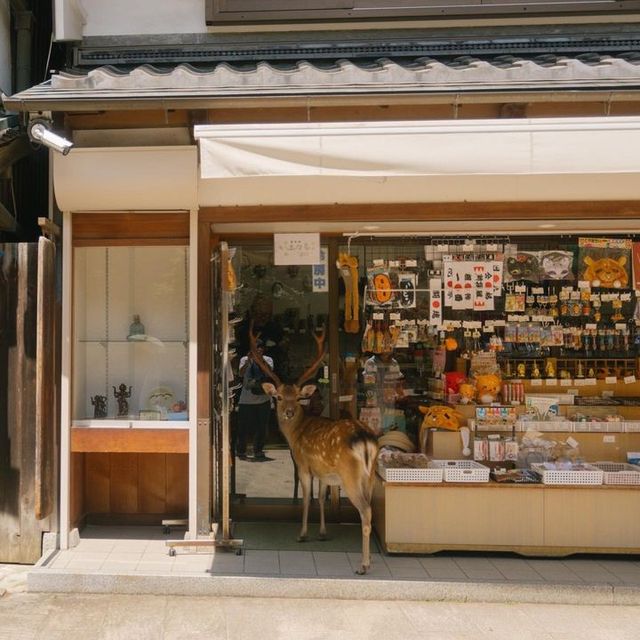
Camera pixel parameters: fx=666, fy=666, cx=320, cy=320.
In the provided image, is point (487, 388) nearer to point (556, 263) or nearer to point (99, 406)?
point (556, 263)

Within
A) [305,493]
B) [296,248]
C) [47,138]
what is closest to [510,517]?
[305,493]

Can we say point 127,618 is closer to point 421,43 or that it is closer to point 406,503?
point 406,503

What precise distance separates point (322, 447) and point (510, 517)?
174 cm

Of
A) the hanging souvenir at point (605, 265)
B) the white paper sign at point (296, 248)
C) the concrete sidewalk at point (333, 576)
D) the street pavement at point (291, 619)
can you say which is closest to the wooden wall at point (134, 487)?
the concrete sidewalk at point (333, 576)

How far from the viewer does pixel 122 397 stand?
6234 mm

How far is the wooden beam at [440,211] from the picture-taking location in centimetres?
575

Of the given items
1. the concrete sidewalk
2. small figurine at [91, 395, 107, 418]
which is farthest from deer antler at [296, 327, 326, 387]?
small figurine at [91, 395, 107, 418]

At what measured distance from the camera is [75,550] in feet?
18.7

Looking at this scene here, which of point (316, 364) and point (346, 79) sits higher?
point (346, 79)

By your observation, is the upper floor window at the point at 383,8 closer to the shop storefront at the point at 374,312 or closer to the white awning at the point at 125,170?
the shop storefront at the point at 374,312

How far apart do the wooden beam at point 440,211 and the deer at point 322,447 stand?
1291 mm

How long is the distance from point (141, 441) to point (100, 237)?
182 centimetres

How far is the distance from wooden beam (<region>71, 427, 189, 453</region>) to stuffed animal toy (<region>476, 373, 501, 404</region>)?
2.85 meters

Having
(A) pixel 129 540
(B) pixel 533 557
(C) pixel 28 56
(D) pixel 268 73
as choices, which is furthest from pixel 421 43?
(A) pixel 129 540
